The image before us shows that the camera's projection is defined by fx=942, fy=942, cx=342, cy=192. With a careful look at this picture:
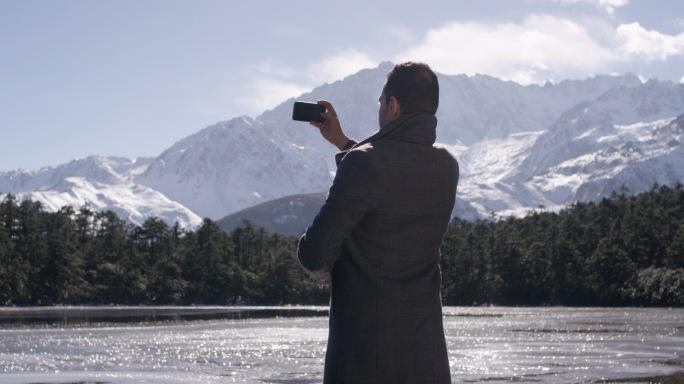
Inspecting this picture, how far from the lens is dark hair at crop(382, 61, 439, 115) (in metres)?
5.36

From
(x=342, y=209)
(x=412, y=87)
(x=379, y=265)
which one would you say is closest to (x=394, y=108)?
(x=412, y=87)

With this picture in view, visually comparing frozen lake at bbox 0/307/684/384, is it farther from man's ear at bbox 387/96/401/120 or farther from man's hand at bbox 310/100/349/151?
man's ear at bbox 387/96/401/120

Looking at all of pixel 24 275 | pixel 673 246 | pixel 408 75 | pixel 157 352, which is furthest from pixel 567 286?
pixel 408 75

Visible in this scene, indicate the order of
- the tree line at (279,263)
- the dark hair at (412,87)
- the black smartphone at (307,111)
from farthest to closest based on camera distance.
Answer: the tree line at (279,263) < the black smartphone at (307,111) < the dark hair at (412,87)

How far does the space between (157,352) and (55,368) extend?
820cm

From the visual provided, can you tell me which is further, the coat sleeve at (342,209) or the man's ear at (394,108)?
the man's ear at (394,108)

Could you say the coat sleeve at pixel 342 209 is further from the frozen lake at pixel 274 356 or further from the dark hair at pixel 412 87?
the frozen lake at pixel 274 356

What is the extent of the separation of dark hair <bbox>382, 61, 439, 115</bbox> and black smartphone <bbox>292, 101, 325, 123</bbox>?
56cm

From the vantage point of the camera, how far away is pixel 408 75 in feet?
17.6

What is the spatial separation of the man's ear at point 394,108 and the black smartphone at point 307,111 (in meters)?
0.58

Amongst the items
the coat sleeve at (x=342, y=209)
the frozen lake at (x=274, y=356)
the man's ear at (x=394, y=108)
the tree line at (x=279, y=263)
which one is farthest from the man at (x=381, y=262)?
the tree line at (x=279, y=263)

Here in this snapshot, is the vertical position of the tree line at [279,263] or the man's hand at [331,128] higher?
the tree line at [279,263]

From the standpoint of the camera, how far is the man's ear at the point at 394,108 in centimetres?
540

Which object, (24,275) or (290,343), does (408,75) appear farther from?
(24,275)
